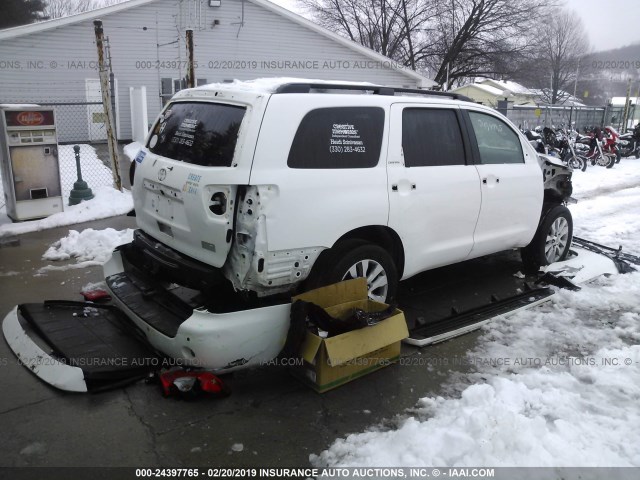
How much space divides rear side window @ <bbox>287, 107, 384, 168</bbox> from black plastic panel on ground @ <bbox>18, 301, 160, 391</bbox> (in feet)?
5.89

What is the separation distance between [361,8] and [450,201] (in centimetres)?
3134

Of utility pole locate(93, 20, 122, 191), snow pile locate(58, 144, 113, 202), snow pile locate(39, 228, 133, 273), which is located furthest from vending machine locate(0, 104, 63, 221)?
snow pile locate(39, 228, 133, 273)

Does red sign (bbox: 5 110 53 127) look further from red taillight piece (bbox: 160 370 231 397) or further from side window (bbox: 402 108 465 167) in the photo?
side window (bbox: 402 108 465 167)

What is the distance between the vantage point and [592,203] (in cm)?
1057

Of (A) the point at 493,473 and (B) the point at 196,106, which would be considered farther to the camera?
(B) the point at 196,106

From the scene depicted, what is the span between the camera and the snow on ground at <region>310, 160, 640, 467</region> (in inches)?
115

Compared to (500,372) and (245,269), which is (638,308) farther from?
(245,269)

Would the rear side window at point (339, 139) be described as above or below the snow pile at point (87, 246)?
above

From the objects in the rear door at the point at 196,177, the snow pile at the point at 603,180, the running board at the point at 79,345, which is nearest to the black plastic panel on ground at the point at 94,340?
the running board at the point at 79,345

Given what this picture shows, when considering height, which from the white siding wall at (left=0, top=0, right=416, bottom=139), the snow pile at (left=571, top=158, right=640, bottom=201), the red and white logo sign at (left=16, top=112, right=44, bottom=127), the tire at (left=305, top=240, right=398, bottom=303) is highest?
the white siding wall at (left=0, top=0, right=416, bottom=139)

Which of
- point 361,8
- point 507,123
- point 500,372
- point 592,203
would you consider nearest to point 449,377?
point 500,372

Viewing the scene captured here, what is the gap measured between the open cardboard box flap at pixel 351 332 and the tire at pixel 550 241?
290 cm

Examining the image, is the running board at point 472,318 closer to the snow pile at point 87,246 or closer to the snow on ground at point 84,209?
the snow pile at point 87,246

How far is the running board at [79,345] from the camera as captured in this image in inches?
141
